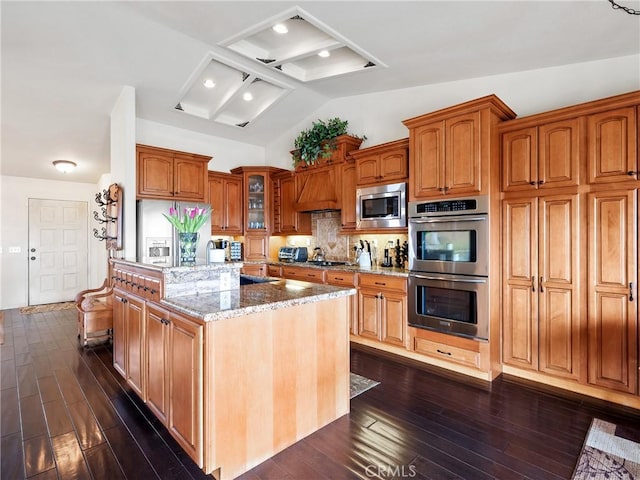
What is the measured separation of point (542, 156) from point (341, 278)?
2.44 meters

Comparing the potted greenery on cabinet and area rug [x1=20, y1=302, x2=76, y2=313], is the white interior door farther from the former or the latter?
the potted greenery on cabinet

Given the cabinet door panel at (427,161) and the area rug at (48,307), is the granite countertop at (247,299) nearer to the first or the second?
the cabinet door panel at (427,161)

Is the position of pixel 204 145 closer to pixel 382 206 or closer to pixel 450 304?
pixel 382 206

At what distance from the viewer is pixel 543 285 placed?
295cm

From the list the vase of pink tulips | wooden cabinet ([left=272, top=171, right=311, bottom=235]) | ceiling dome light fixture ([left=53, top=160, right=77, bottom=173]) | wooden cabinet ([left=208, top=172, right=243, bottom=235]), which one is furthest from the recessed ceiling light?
ceiling dome light fixture ([left=53, top=160, right=77, bottom=173])

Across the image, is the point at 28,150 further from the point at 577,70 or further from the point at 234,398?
the point at 577,70

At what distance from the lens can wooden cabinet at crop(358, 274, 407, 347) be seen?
3668 mm

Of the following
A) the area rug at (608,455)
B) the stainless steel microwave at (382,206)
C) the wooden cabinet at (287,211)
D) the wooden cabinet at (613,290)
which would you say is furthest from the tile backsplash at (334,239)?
the area rug at (608,455)

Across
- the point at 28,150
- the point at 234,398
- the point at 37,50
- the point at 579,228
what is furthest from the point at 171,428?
the point at 28,150

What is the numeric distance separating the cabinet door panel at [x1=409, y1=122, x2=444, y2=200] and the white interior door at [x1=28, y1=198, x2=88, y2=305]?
7.14 m

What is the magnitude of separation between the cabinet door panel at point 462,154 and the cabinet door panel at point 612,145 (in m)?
0.84

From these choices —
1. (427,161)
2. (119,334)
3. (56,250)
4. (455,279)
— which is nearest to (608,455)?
(455,279)

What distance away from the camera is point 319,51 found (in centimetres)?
A: 352

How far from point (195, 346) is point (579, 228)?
306cm
